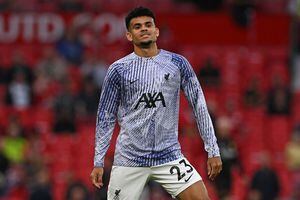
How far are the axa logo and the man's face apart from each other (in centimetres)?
41

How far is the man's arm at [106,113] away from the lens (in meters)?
9.57

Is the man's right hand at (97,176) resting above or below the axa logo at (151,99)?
below

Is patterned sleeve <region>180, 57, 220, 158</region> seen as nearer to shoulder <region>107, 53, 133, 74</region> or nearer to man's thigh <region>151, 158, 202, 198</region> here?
man's thigh <region>151, 158, 202, 198</region>

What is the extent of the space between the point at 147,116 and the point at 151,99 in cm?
14

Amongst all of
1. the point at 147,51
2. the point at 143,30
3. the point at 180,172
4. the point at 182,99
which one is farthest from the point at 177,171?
the point at 182,99

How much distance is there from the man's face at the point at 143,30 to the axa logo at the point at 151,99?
41 cm

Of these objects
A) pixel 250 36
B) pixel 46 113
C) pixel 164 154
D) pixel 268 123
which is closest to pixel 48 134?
pixel 46 113

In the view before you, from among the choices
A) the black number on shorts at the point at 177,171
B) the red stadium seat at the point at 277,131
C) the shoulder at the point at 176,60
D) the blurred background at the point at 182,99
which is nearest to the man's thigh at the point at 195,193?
the black number on shorts at the point at 177,171

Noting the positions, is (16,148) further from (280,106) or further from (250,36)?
(250,36)

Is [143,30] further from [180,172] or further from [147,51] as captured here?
[180,172]

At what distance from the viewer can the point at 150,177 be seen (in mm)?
9688

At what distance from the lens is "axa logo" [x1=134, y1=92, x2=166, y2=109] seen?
31.2ft

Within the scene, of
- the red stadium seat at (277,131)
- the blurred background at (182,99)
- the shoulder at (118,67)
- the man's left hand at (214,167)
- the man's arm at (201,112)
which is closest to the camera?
the man's left hand at (214,167)

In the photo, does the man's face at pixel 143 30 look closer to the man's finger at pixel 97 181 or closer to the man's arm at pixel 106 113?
the man's arm at pixel 106 113
